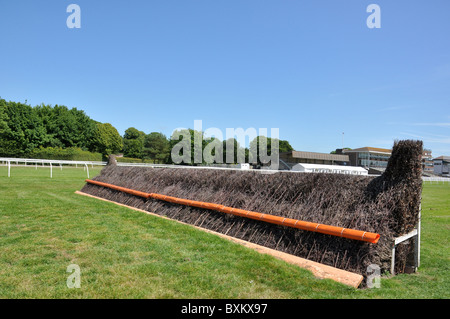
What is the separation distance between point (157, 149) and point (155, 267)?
235ft

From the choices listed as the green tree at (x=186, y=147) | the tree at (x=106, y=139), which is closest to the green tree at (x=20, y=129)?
the tree at (x=106, y=139)

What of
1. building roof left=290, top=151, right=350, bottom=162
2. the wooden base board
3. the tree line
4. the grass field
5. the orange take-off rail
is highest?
the tree line

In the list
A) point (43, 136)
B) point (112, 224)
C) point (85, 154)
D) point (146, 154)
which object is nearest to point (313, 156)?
point (146, 154)

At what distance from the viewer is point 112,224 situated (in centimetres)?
565

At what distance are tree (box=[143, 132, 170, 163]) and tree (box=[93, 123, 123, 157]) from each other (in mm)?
7566

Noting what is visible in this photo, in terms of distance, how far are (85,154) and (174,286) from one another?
1866 inches

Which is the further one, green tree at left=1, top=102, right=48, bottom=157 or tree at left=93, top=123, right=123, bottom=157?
tree at left=93, top=123, right=123, bottom=157

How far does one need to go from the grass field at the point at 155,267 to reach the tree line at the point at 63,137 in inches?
1732

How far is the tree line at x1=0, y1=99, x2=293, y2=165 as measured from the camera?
4662 centimetres

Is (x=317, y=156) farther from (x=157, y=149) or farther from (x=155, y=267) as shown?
(x=155, y=267)

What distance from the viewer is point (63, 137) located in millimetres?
55469

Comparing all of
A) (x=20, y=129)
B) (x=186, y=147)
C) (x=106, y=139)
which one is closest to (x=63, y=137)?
(x=20, y=129)

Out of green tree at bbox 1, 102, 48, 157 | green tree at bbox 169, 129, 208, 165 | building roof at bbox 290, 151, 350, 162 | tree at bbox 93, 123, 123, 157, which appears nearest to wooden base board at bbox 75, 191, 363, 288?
green tree at bbox 1, 102, 48, 157

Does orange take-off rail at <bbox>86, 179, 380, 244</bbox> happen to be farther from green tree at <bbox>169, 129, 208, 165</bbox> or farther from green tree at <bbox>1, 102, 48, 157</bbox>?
green tree at <bbox>169, 129, 208, 165</bbox>
